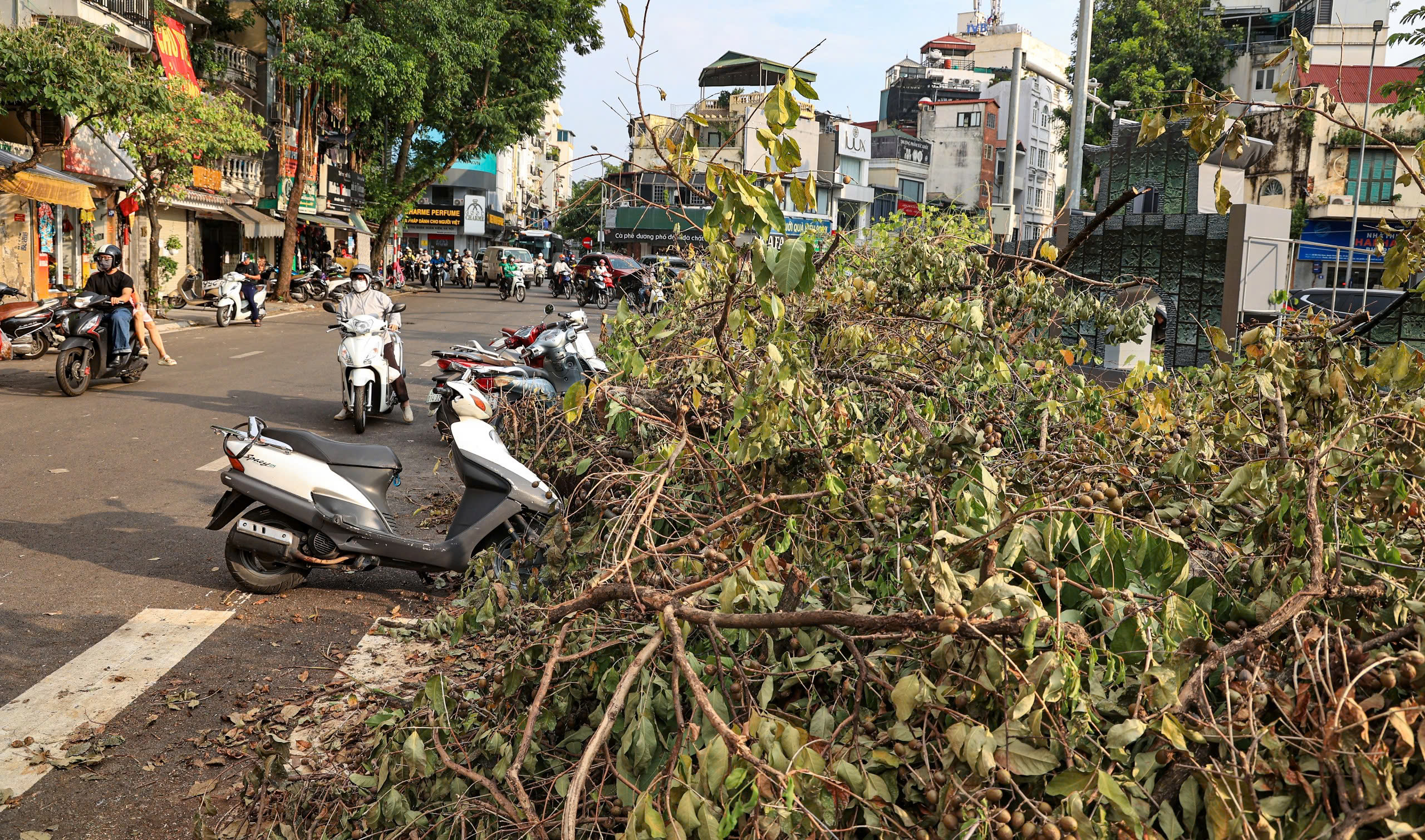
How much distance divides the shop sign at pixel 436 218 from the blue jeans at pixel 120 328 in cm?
4848

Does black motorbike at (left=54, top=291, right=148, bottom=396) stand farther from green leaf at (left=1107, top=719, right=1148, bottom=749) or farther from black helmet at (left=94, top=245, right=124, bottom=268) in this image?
green leaf at (left=1107, top=719, right=1148, bottom=749)

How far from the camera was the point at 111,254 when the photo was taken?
11.8m

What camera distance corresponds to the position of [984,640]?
6.87 feet

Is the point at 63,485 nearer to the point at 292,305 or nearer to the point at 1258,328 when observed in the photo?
the point at 1258,328

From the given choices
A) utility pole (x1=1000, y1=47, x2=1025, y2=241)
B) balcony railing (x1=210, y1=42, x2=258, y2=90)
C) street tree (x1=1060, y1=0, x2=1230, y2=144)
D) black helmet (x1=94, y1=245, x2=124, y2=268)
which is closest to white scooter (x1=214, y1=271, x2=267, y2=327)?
balcony railing (x1=210, y1=42, x2=258, y2=90)

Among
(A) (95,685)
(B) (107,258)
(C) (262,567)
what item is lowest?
(A) (95,685)

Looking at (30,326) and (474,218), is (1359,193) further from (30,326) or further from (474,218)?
(474,218)

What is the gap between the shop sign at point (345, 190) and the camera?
35.9m

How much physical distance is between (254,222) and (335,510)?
2921cm

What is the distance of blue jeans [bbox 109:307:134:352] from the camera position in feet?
38.4

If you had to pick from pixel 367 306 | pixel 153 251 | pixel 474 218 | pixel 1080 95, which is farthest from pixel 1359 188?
pixel 474 218

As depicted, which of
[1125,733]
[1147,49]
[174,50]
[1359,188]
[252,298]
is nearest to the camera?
[1125,733]

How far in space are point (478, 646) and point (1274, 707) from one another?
2.86 m

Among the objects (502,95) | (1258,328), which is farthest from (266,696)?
(502,95)
